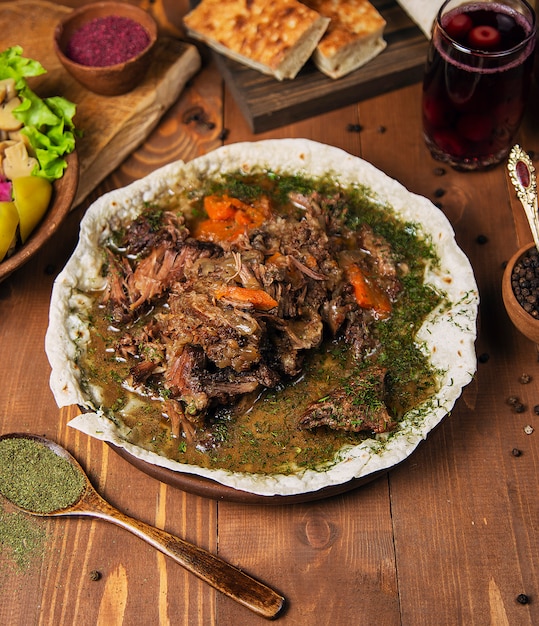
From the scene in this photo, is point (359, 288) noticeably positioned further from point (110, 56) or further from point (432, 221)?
point (110, 56)

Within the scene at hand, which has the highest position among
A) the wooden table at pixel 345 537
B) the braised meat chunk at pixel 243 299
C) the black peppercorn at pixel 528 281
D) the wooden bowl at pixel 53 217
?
the wooden bowl at pixel 53 217

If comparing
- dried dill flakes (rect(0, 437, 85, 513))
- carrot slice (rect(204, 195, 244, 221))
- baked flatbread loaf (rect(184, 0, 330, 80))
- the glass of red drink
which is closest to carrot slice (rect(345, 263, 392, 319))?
carrot slice (rect(204, 195, 244, 221))

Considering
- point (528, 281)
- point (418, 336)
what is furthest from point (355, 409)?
point (528, 281)

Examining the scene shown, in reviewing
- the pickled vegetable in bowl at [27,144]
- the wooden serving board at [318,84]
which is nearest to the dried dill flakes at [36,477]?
the pickled vegetable in bowl at [27,144]

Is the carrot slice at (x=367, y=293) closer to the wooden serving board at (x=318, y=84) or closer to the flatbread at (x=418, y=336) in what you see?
the flatbread at (x=418, y=336)

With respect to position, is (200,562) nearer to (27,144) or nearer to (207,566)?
(207,566)

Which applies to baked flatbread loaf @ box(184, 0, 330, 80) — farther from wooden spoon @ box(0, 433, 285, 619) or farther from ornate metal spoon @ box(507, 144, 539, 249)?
wooden spoon @ box(0, 433, 285, 619)
